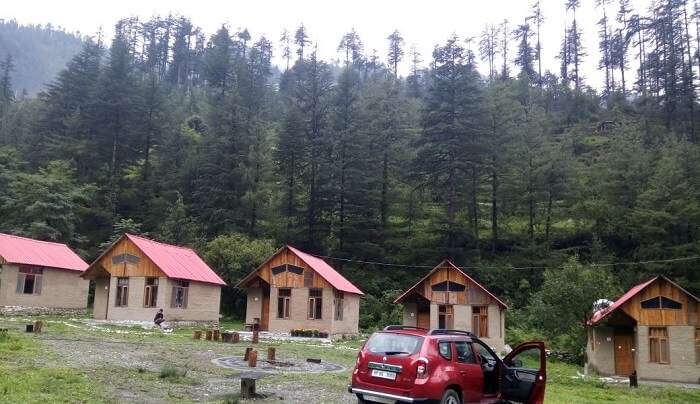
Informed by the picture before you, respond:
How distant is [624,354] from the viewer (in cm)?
3009

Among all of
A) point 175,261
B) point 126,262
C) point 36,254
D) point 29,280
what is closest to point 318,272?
point 175,261

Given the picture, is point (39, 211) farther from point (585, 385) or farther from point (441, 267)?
point (585, 385)

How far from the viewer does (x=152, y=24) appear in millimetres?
101688

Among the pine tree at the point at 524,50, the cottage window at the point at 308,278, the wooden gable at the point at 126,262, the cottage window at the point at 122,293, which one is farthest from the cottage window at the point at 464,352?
the pine tree at the point at 524,50

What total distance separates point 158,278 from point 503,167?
1218 inches

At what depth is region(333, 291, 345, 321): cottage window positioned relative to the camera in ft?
119

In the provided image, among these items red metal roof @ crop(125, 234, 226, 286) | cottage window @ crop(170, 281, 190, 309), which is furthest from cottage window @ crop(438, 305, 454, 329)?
cottage window @ crop(170, 281, 190, 309)

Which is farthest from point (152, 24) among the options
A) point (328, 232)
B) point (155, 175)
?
point (328, 232)

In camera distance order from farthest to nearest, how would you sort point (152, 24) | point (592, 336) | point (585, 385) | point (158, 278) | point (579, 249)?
point (152, 24) → point (579, 249) → point (158, 278) → point (592, 336) → point (585, 385)

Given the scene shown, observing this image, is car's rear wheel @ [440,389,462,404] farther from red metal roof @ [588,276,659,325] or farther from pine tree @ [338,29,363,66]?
pine tree @ [338,29,363,66]

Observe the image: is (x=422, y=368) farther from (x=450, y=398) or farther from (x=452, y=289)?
(x=452, y=289)

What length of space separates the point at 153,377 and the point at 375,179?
123 ft

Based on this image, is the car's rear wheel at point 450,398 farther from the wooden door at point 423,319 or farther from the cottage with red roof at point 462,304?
the wooden door at point 423,319

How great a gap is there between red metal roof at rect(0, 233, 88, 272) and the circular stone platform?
23.4 metres
